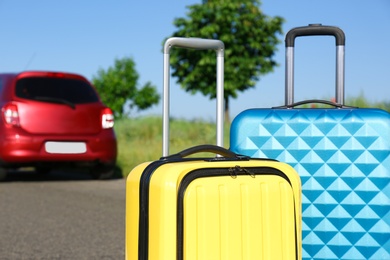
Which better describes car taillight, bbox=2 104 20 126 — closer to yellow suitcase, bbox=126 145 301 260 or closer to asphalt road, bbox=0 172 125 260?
asphalt road, bbox=0 172 125 260

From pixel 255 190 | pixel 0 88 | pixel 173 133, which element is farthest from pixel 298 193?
pixel 173 133

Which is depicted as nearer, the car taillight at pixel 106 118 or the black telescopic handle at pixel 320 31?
the black telescopic handle at pixel 320 31

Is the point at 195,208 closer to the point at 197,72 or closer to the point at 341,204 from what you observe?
the point at 341,204

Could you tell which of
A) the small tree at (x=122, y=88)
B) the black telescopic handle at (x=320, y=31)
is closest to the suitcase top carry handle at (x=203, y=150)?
the black telescopic handle at (x=320, y=31)

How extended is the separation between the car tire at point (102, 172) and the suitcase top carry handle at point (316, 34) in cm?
625

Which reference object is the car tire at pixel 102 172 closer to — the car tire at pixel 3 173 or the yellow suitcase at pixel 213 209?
the car tire at pixel 3 173

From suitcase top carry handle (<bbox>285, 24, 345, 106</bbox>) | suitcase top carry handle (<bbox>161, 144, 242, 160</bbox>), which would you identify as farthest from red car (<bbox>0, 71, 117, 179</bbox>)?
suitcase top carry handle (<bbox>161, 144, 242, 160</bbox>)

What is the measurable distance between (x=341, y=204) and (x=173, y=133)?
13793mm

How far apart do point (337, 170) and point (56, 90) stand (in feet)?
21.3

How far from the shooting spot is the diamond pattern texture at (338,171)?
3.20 m

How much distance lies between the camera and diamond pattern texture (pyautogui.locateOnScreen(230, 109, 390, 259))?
320cm

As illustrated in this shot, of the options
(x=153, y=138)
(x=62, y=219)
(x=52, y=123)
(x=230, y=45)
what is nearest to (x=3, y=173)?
(x=52, y=123)

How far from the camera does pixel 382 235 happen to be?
321cm

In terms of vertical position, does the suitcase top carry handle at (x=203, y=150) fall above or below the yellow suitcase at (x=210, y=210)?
above
